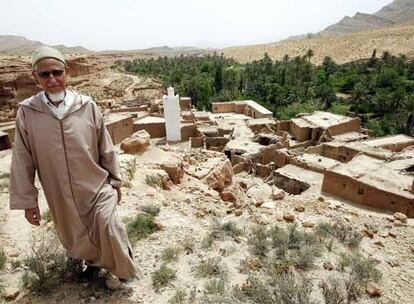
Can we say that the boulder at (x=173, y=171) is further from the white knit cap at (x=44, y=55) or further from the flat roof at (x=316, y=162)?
the flat roof at (x=316, y=162)

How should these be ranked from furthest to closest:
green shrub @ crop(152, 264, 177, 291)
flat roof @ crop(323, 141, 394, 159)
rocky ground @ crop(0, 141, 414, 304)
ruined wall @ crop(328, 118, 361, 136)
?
ruined wall @ crop(328, 118, 361, 136) < flat roof @ crop(323, 141, 394, 159) < green shrub @ crop(152, 264, 177, 291) < rocky ground @ crop(0, 141, 414, 304)

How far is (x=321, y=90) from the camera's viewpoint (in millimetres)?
36188

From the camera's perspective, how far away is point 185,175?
8.66m

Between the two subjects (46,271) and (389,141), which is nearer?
(46,271)

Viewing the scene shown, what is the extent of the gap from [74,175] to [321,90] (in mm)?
36960

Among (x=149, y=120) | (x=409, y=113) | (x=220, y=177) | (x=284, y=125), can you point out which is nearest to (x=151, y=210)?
(x=220, y=177)

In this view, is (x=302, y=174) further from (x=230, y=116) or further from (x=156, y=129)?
(x=230, y=116)

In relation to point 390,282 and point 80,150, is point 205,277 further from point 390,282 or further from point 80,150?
point 390,282

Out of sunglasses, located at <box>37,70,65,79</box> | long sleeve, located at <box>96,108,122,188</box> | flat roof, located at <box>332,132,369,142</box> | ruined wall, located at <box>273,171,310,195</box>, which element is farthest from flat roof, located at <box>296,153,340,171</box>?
sunglasses, located at <box>37,70,65,79</box>

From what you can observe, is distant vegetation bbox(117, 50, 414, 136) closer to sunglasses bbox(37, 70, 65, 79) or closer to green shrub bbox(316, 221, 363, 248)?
green shrub bbox(316, 221, 363, 248)

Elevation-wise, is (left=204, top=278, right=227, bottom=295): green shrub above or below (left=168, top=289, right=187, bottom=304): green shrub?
below

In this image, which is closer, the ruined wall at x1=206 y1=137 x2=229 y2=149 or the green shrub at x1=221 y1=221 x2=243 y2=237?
the green shrub at x1=221 y1=221 x2=243 y2=237

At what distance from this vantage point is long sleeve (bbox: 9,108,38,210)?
252 centimetres

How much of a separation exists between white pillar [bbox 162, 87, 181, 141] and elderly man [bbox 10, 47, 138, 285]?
13.6 meters
